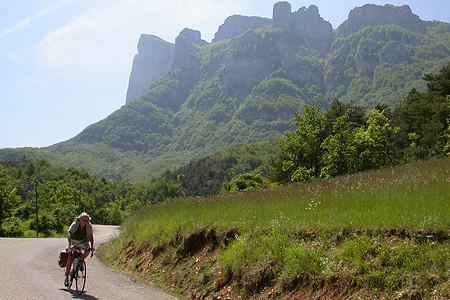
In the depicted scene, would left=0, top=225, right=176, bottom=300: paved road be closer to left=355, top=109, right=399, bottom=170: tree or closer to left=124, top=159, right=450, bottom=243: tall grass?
left=124, top=159, right=450, bottom=243: tall grass

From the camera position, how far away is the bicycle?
534 inches

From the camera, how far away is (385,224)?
9820 mm

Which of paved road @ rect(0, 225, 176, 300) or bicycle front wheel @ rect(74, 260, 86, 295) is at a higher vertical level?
bicycle front wheel @ rect(74, 260, 86, 295)

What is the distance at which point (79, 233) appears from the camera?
1432 cm

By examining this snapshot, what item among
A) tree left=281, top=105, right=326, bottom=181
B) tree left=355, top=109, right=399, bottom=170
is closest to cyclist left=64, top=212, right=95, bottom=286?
tree left=281, top=105, right=326, bottom=181

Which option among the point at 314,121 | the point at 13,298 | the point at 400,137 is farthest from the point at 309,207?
the point at 400,137

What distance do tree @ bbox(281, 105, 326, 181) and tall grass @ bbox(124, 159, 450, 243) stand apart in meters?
31.2

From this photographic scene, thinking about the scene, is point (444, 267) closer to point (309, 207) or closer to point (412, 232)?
point (412, 232)

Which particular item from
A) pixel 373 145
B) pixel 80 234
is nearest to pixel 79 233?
pixel 80 234

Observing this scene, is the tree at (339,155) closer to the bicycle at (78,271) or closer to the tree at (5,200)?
the bicycle at (78,271)

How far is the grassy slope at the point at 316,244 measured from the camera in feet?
28.2

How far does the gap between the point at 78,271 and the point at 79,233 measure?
1175mm

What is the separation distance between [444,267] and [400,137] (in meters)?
59.9

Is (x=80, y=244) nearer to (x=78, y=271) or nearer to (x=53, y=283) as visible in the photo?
(x=78, y=271)
